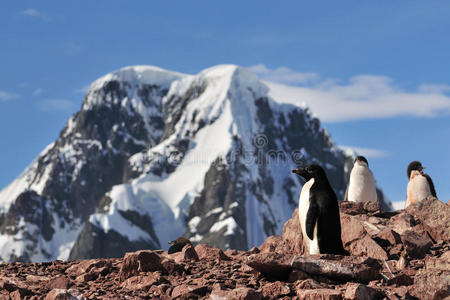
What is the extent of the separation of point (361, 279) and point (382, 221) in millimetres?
5318

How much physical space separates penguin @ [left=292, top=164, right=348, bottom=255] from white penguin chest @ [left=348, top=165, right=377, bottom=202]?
22.1 ft

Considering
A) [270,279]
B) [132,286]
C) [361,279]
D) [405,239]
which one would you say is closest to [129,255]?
[132,286]

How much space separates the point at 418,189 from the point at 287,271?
10625mm

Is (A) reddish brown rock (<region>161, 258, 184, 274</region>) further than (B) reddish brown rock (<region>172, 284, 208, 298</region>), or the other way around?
(A) reddish brown rock (<region>161, 258, 184, 274</region>)

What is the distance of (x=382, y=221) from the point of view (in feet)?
66.7

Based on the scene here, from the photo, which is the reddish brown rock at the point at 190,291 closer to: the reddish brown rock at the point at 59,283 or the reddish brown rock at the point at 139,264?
the reddish brown rock at the point at 139,264

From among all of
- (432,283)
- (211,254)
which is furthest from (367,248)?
(211,254)

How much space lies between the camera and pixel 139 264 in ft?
57.0

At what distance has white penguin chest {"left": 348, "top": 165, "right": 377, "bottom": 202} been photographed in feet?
79.0

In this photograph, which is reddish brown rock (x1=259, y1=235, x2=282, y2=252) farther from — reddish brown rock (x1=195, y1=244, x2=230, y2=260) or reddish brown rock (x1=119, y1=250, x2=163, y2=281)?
reddish brown rock (x1=119, y1=250, x2=163, y2=281)

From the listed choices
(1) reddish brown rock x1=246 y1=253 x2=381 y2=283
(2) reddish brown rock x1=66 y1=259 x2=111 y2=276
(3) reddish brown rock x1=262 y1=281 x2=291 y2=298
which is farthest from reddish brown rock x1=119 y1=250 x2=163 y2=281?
(3) reddish brown rock x1=262 y1=281 x2=291 y2=298

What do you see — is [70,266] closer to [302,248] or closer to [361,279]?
[302,248]

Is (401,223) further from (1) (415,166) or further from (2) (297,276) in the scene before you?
(1) (415,166)

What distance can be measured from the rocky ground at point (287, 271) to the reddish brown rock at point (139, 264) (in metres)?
0.02
